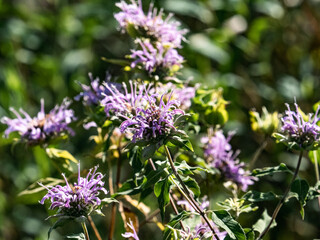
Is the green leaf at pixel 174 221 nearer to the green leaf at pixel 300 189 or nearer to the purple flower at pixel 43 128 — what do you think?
the green leaf at pixel 300 189

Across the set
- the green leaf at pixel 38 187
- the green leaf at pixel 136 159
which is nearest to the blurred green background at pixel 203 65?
the green leaf at pixel 38 187

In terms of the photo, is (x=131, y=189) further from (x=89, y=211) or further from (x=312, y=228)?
(x=312, y=228)

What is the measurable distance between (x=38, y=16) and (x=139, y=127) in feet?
4.71

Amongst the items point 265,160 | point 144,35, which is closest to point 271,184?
point 265,160

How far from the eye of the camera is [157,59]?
783 mm

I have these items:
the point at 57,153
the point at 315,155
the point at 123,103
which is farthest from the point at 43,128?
the point at 315,155

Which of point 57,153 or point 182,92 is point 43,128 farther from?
point 182,92

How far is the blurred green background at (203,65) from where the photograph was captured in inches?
71.7

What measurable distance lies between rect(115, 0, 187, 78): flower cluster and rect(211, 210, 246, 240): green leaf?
242 millimetres

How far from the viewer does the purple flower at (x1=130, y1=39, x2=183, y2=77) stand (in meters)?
0.78

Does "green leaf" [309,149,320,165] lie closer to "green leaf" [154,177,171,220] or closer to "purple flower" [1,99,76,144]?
"green leaf" [154,177,171,220]

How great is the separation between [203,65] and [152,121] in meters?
1.21

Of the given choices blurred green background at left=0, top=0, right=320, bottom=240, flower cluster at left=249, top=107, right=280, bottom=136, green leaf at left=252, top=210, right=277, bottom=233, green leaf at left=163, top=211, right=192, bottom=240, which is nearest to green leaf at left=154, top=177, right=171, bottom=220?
green leaf at left=163, top=211, right=192, bottom=240

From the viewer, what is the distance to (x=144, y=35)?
84 cm
